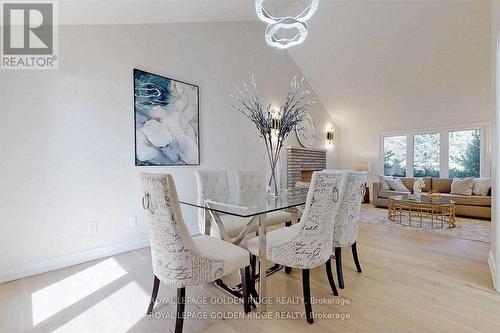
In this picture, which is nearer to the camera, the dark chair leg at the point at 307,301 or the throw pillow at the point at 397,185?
the dark chair leg at the point at 307,301

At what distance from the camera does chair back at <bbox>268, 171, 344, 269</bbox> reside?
155cm

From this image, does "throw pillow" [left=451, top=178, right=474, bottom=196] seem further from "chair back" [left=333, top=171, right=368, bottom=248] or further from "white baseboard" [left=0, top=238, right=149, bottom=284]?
"white baseboard" [left=0, top=238, right=149, bottom=284]

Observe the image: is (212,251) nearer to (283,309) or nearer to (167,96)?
(283,309)

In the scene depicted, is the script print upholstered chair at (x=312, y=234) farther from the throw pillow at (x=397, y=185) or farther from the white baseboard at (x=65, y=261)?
the throw pillow at (x=397, y=185)

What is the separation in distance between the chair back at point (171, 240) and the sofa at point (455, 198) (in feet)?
16.5

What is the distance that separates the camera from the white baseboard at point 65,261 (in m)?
2.17

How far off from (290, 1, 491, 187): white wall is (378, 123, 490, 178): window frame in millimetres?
116

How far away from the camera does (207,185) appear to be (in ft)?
8.36

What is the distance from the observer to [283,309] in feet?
5.67

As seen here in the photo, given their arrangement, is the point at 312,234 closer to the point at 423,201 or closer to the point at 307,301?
the point at 307,301

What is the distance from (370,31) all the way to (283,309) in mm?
4725

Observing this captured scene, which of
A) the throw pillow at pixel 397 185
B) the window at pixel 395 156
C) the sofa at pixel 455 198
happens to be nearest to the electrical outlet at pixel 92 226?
the sofa at pixel 455 198

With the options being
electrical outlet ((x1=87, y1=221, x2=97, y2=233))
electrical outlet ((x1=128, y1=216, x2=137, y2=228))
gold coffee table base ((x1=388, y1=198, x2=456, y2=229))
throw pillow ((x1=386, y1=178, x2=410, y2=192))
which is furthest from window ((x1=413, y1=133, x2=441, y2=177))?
electrical outlet ((x1=87, y1=221, x2=97, y2=233))

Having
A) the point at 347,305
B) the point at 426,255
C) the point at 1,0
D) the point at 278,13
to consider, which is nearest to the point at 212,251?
the point at 347,305
